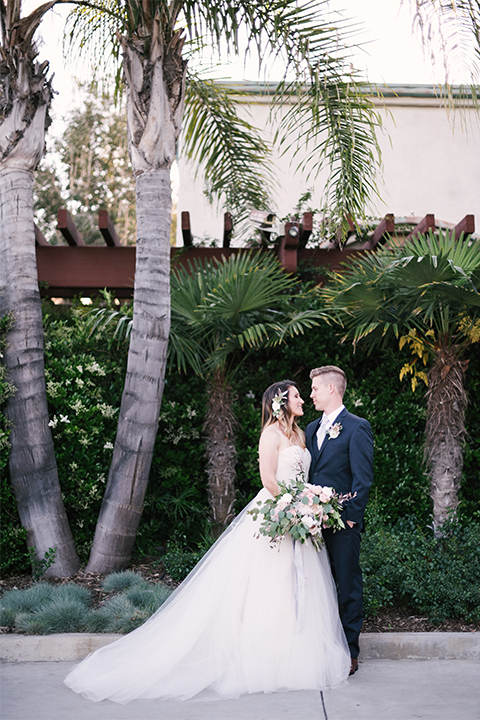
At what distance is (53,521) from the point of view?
18.4ft

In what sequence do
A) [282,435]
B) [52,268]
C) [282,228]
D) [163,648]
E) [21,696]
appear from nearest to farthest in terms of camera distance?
[21,696] < [163,648] < [282,435] < [282,228] < [52,268]

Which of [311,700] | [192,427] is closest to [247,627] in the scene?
[311,700]

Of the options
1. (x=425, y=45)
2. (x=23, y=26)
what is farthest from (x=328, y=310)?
(x=23, y=26)

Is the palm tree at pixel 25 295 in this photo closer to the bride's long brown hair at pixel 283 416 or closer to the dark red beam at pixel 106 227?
the dark red beam at pixel 106 227

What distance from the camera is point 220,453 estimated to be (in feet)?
20.9

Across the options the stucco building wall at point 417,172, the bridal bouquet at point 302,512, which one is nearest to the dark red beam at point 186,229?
the bridal bouquet at point 302,512

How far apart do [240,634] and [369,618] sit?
1429mm

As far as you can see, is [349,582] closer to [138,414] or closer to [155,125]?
[138,414]

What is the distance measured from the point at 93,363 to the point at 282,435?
2.67 metres

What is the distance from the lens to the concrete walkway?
3416 mm

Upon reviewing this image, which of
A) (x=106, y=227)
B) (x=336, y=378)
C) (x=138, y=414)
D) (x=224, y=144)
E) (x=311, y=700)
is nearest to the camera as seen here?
(x=311, y=700)

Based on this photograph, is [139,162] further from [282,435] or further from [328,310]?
[282,435]

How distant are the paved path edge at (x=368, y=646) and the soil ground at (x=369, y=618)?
22cm

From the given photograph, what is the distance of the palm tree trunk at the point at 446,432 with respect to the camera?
596cm
